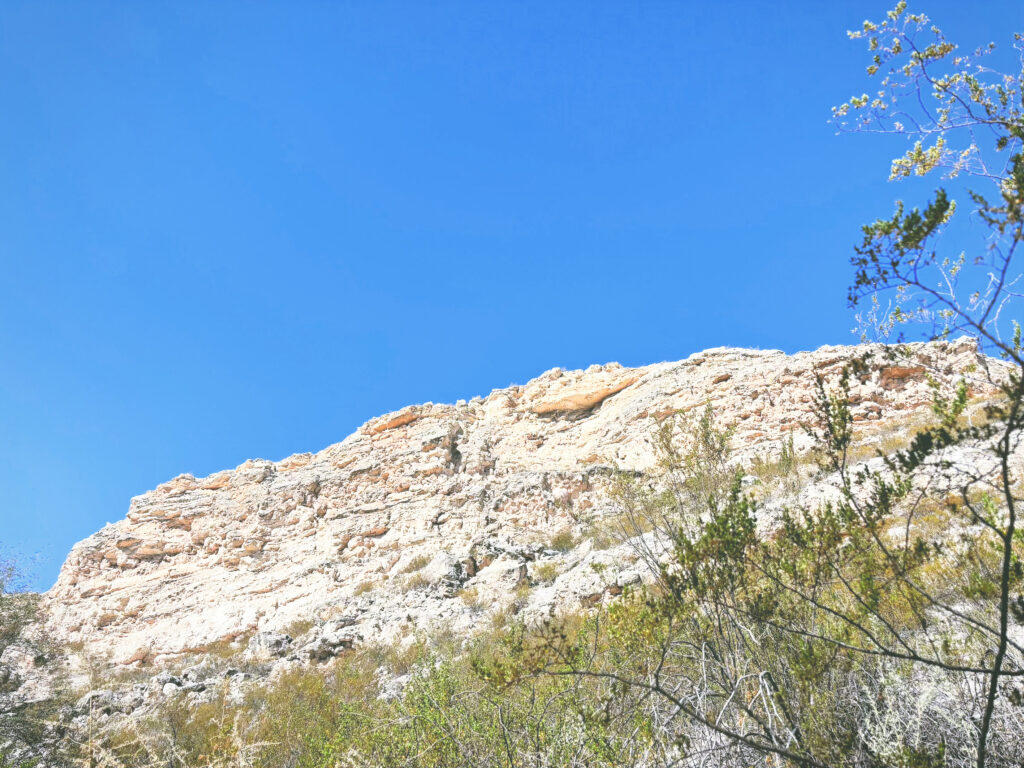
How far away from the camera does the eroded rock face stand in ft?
45.0

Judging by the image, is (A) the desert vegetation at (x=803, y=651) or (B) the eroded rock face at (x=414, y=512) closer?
(A) the desert vegetation at (x=803, y=651)

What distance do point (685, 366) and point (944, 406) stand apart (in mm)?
18382

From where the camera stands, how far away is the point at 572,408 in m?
22.6

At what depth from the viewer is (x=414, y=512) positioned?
18984 mm

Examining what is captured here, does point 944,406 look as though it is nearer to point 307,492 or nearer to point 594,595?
point 594,595

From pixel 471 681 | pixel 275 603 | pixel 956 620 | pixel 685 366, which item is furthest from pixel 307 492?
pixel 956 620

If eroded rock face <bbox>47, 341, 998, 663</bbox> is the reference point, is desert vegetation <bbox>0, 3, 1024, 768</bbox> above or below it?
below

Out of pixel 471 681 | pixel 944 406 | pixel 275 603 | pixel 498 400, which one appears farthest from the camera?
pixel 498 400

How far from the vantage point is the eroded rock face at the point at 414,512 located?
1370cm

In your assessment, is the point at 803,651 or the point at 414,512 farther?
the point at 414,512

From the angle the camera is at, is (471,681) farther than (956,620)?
Yes

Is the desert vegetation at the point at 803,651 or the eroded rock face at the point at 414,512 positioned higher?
the eroded rock face at the point at 414,512

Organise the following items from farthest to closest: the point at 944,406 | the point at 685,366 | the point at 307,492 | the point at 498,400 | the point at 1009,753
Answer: the point at 498,400
the point at 307,492
the point at 685,366
the point at 1009,753
the point at 944,406

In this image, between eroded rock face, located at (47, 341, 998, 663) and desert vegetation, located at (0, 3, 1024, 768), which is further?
eroded rock face, located at (47, 341, 998, 663)
